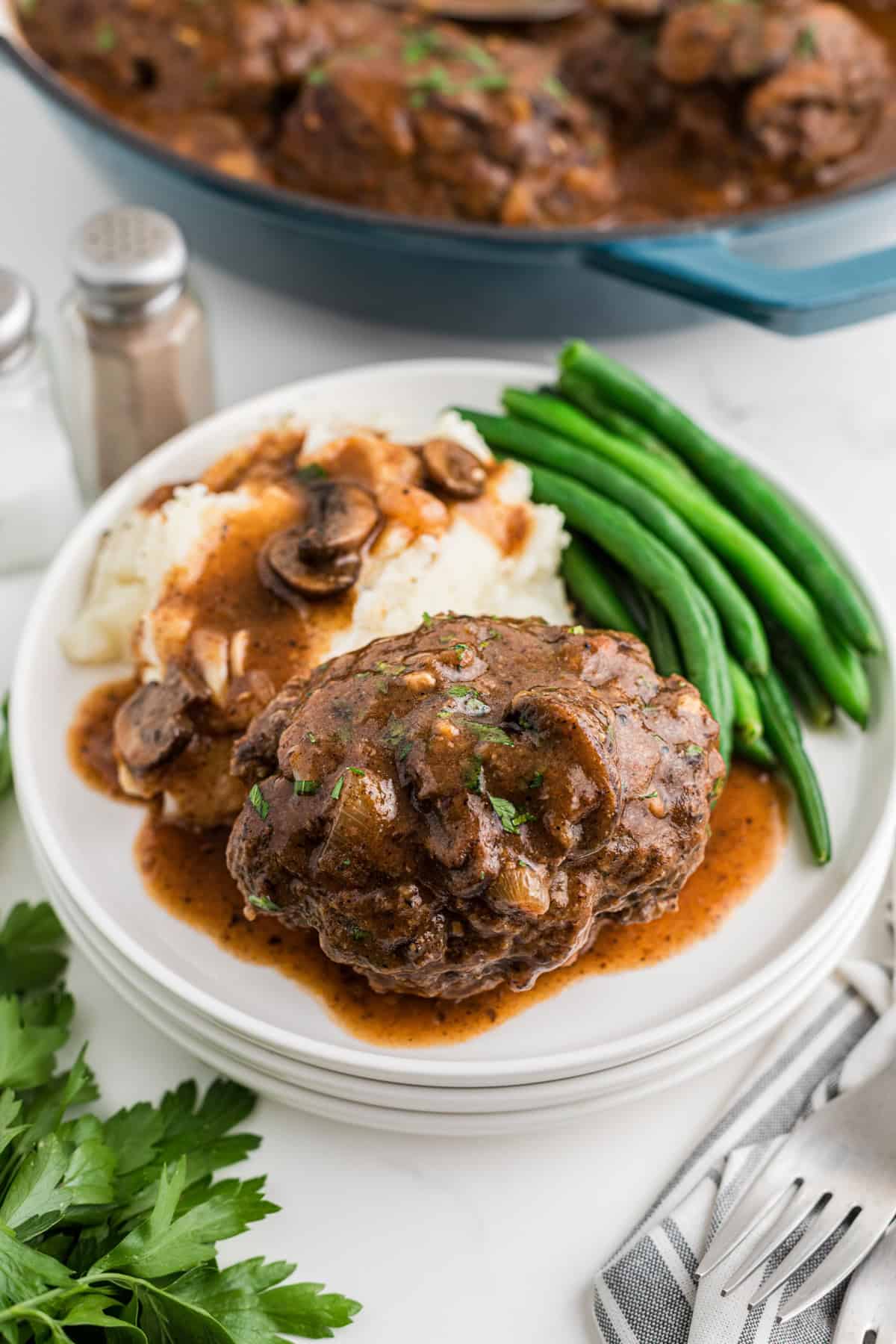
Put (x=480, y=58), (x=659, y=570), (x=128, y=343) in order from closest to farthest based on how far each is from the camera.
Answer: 1. (x=659, y=570)
2. (x=128, y=343)
3. (x=480, y=58)

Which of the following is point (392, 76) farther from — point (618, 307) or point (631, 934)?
point (631, 934)

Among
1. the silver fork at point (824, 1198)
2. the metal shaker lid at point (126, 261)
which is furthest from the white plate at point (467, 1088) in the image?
the metal shaker lid at point (126, 261)

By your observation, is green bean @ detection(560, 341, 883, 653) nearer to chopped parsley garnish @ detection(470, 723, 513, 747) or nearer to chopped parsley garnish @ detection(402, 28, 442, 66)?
chopped parsley garnish @ detection(470, 723, 513, 747)

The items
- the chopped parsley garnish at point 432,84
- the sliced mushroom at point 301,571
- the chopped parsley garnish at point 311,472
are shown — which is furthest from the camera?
the chopped parsley garnish at point 432,84

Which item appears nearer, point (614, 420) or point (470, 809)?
point (470, 809)

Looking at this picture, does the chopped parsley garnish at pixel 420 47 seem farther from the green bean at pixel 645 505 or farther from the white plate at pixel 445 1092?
the white plate at pixel 445 1092

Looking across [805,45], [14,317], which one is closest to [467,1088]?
[14,317]

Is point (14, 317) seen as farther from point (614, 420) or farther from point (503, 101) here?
point (503, 101)
